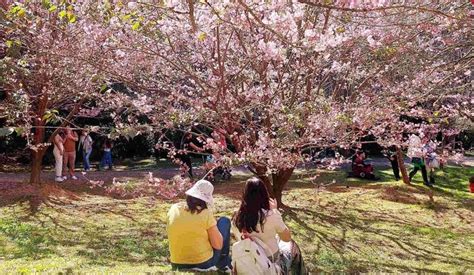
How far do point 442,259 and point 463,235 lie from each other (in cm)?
205

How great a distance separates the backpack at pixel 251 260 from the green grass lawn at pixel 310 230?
1.69 meters

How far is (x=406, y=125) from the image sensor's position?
32.9ft

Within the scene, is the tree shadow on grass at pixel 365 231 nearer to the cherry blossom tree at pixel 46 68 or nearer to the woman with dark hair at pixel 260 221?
the woman with dark hair at pixel 260 221

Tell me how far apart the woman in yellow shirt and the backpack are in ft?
2.39

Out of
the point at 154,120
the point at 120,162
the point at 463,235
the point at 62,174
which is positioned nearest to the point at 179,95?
the point at 154,120

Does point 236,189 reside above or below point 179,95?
below

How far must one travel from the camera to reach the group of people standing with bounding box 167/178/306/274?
502 centimetres

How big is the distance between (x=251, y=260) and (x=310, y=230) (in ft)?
15.7

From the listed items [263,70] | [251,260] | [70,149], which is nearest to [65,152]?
[70,149]

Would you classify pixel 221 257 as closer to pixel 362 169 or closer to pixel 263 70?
pixel 263 70

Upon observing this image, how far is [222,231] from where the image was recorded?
229 inches

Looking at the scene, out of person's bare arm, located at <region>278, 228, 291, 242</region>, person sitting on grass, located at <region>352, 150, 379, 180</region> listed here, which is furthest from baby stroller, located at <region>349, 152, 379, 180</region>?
person's bare arm, located at <region>278, 228, 291, 242</region>

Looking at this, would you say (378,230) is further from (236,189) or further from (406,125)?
(236,189)

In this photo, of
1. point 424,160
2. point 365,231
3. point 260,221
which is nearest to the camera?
point 260,221
